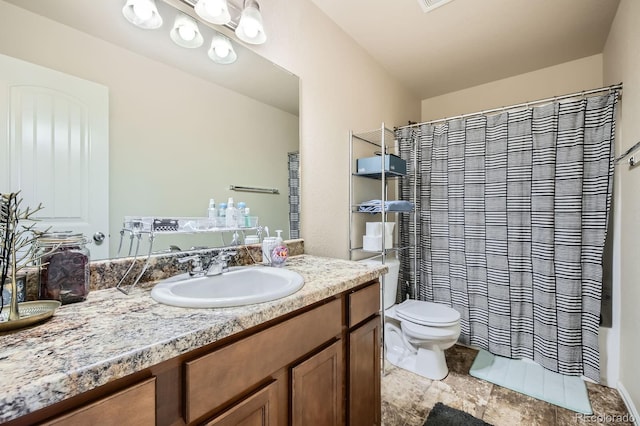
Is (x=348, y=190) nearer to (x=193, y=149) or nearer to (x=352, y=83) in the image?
(x=352, y=83)

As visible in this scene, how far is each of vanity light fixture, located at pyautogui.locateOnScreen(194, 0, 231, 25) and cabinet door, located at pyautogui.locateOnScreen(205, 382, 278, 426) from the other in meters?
1.37

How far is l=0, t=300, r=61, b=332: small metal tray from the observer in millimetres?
587

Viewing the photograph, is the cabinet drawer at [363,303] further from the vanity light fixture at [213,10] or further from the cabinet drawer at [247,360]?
the vanity light fixture at [213,10]

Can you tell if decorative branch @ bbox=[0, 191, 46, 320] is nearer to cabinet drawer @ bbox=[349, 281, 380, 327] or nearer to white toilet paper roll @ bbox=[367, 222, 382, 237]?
cabinet drawer @ bbox=[349, 281, 380, 327]

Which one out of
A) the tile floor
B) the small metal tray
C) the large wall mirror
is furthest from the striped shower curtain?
the small metal tray

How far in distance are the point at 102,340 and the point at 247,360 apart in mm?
308

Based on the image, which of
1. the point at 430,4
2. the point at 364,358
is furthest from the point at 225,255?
the point at 430,4

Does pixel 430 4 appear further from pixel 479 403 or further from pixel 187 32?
pixel 479 403

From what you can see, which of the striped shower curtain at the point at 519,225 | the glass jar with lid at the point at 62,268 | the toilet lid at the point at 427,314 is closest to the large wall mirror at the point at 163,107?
the glass jar with lid at the point at 62,268

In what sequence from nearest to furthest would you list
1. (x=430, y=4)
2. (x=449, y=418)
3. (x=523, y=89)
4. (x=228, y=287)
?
(x=228, y=287), (x=449, y=418), (x=430, y=4), (x=523, y=89)

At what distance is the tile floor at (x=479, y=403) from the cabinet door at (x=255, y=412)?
101cm

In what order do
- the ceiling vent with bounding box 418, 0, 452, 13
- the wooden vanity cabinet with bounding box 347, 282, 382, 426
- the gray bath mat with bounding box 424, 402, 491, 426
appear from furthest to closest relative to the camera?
the ceiling vent with bounding box 418, 0, 452, 13
the gray bath mat with bounding box 424, 402, 491, 426
the wooden vanity cabinet with bounding box 347, 282, 382, 426

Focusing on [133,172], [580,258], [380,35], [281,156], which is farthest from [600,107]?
[133,172]

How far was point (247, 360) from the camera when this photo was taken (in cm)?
70
